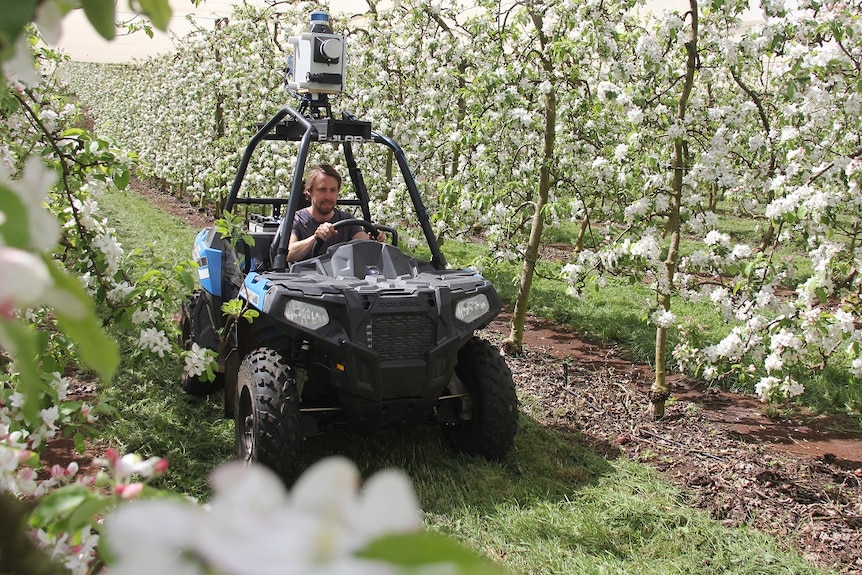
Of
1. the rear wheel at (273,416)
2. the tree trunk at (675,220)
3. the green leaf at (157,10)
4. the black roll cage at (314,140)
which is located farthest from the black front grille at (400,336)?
the green leaf at (157,10)

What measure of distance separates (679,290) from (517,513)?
1.84m

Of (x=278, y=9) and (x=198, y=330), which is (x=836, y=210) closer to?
(x=198, y=330)

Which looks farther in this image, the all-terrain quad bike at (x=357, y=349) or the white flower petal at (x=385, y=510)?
the all-terrain quad bike at (x=357, y=349)

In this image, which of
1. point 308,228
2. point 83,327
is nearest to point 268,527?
point 83,327

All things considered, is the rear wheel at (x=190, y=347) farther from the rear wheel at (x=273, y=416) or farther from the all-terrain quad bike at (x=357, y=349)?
the rear wheel at (x=273, y=416)

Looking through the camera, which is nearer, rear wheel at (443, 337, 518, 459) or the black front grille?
the black front grille

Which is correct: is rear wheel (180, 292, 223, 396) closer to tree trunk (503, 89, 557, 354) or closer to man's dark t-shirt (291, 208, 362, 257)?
man's dark t-shirt (291, 208, 362, 257)

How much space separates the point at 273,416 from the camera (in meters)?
3.12

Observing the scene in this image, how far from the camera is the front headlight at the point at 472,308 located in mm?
3414

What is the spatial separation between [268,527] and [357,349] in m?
2.84

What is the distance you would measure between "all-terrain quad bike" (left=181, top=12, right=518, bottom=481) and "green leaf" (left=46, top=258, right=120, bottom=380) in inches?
105


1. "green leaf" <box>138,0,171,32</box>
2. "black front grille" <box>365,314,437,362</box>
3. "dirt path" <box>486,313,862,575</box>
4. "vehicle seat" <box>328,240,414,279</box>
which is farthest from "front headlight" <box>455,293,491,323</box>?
"green leaf" <box>138,0,171,32</box>

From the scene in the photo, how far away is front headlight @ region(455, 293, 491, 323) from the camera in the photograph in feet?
11.2

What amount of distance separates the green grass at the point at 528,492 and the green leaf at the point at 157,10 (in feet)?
7.15
